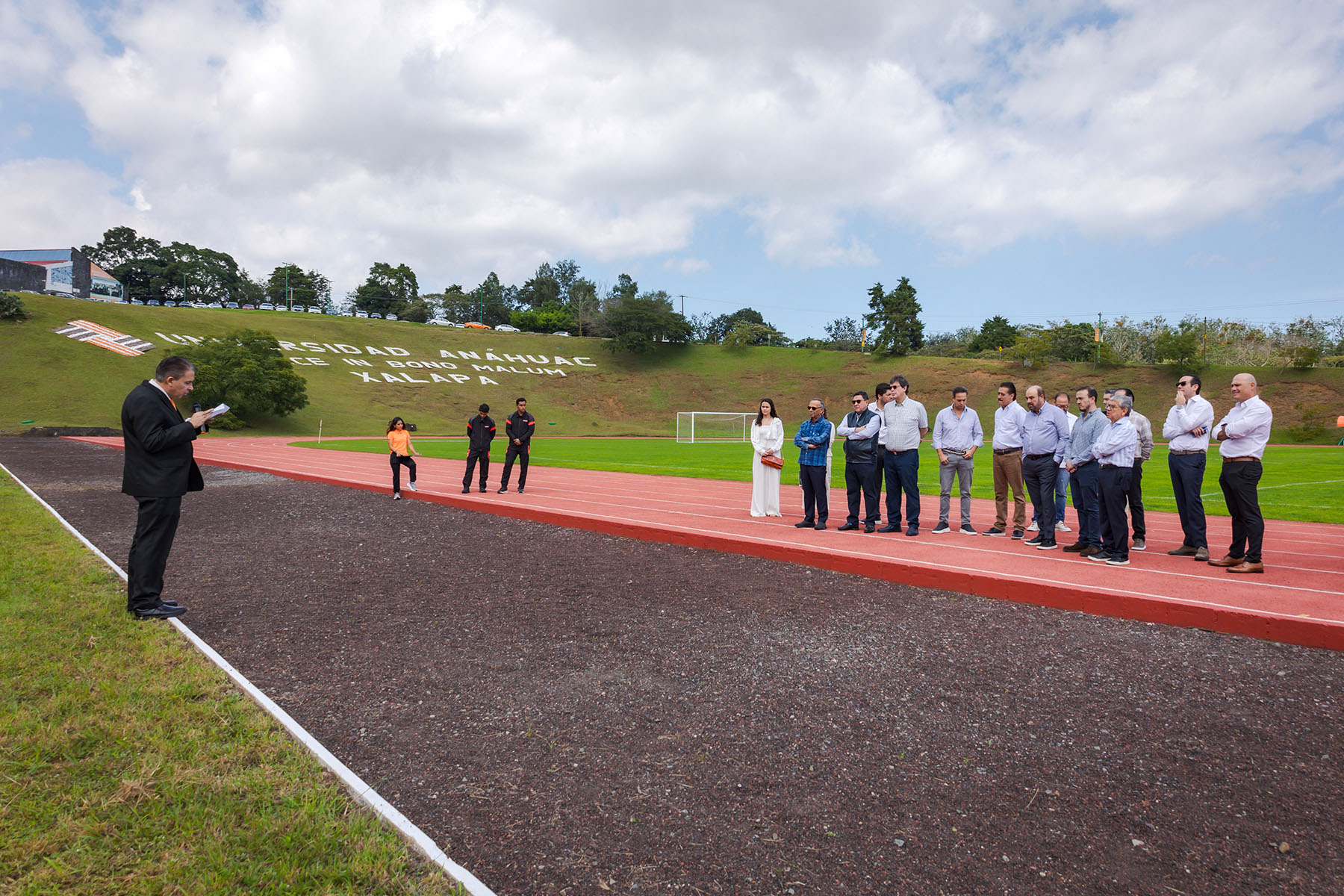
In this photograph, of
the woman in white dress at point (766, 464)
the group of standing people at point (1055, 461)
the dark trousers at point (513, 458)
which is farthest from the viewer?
the dark trousers at point (513, 458)

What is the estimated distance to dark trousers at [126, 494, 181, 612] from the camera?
5441mm

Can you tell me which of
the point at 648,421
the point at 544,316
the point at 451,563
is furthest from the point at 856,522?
the point at 544,316

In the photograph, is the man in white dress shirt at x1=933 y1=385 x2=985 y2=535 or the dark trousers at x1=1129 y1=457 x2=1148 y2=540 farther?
the man in white dress shirt at x1=933 y1=385 x2=985 y2=535

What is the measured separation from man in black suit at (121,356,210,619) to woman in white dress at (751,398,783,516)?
6841 millimetres

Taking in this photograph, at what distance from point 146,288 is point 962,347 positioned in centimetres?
11128

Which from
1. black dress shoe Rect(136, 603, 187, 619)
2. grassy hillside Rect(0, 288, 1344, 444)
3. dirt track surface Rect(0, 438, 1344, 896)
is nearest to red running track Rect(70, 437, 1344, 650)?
dirt track surface Rect(0, 438, 1344, 896)

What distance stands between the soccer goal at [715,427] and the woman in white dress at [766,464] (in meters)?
31.6

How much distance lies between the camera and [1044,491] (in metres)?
8.20

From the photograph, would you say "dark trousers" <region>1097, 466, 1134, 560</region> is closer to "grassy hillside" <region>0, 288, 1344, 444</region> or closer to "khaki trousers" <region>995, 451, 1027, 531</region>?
"khaki trousers" <region>995, 451, 1027, 531</region>

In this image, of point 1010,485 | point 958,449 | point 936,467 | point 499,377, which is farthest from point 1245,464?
point 499,377

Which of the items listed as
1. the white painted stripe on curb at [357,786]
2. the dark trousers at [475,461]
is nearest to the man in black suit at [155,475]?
the white painted stripe on curb at [357,786]

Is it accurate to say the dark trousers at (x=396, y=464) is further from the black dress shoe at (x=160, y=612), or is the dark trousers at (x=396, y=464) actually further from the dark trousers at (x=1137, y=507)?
the dark trousers at (x=1137, y=507)

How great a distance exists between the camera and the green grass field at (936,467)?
1228 centimetres

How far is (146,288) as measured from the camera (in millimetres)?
97500
